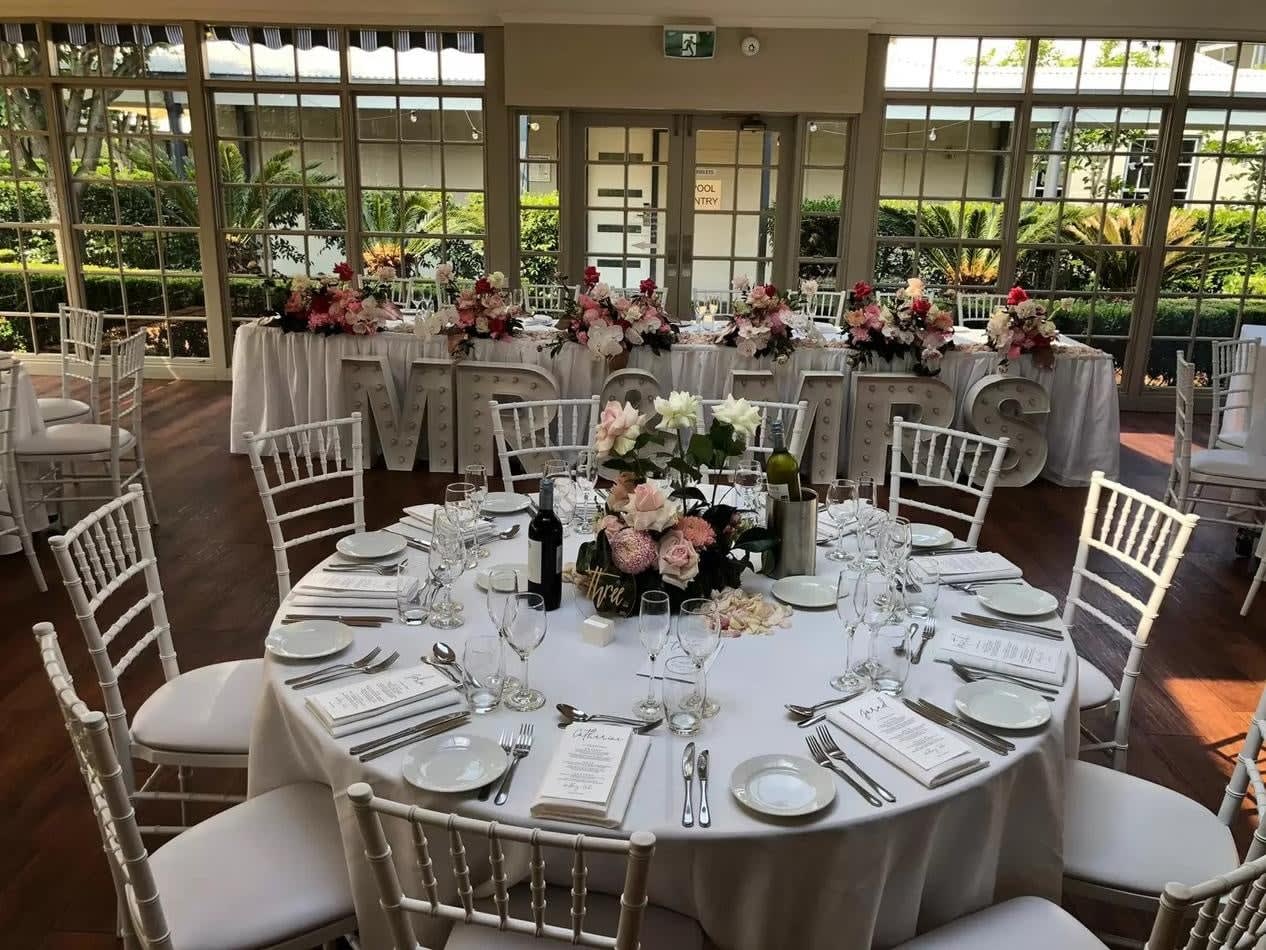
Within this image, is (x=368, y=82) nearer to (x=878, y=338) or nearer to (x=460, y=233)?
(x=460, y=233)

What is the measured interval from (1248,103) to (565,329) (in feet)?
17.9

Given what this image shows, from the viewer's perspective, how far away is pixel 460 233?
7871 millimetres

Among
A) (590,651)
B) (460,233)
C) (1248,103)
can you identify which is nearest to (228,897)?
(590,651)

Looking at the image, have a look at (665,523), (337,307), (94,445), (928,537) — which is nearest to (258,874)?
(665,523)

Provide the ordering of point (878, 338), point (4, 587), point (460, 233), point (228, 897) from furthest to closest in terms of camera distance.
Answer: point (460, 233)
point (878, 338)
point (4, 587)
point (228, 897)

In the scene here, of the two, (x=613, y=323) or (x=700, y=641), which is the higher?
(x=613, y=323)

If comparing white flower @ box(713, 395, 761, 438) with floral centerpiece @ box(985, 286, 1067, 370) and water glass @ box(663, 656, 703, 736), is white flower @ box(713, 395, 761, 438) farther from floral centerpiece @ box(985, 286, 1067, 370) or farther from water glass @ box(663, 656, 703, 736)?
floral centerpiece @ box(985, 286, 1067, 370)

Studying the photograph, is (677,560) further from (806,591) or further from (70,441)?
(70,441)

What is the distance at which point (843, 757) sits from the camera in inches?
68.7

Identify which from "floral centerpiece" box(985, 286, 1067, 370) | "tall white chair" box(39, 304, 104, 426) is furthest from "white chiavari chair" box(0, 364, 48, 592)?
"floral centerpiece" box(985, 286, 1067, 370)

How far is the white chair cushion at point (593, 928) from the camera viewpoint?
1.61 metres

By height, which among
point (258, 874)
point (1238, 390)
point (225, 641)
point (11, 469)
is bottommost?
point (225, 641)

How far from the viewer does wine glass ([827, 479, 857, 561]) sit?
8.25 ft

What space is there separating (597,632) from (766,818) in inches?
24.5
